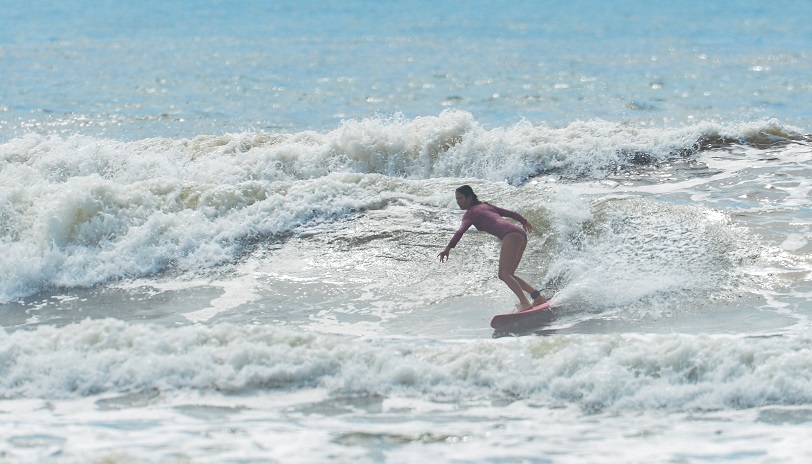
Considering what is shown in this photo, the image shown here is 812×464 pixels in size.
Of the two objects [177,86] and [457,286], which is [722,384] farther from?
[177,86]

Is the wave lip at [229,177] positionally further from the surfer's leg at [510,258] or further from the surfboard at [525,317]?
the surfboard at [525,317]

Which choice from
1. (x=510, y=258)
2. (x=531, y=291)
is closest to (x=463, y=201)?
(x=510, y=258)

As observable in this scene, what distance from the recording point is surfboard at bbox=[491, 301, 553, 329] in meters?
9.09

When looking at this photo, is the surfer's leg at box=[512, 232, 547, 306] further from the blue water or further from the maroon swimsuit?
the blue water

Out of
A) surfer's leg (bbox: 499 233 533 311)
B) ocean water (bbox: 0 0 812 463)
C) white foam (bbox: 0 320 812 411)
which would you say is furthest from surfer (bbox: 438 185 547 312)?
white foam (bbox: 0 320 812 411)

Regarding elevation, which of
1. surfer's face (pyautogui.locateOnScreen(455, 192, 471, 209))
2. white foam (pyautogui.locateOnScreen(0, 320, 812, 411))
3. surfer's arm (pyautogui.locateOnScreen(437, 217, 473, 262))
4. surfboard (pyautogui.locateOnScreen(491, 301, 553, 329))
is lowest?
surfboard (pyautogui.locateOnScreen(491, 301, 553, 329))

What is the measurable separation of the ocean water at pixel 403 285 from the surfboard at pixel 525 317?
0.42 ft

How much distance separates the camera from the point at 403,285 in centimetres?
1041

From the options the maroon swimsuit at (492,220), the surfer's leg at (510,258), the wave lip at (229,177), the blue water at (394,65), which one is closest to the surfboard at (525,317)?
the surfer's leg at (510,258)

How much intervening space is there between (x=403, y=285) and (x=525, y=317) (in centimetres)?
170

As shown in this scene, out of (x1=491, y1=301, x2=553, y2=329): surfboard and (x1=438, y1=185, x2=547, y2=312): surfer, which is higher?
(x1=438, y1=185, x2=547, y2=312): surfer

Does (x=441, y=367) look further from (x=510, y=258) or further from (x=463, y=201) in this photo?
(x=463, y=201)

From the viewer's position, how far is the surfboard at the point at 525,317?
909 centimetres

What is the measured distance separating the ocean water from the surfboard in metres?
0.13
